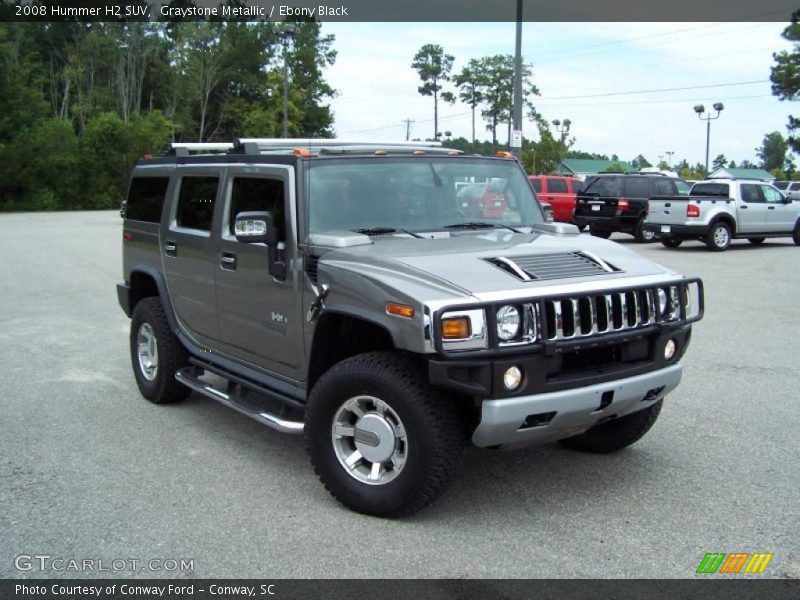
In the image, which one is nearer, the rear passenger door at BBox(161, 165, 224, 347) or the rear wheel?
the rear passenger door at BBox(161, 165, 224, 347)

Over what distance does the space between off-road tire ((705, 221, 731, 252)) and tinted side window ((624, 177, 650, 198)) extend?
2423 millimetres

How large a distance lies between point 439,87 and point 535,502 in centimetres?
6592

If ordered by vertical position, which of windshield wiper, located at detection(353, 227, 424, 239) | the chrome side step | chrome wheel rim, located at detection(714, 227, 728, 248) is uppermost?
windshield wiper, located at detection(353, 227, 424, 239)

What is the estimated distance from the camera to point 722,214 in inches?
775

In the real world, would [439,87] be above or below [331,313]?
above

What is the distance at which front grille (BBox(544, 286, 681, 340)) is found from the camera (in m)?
4.02

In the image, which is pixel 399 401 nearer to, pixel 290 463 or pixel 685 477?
pixel 290 463

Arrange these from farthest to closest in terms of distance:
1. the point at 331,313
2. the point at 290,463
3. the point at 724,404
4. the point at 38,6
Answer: the point at 38,6, the point at 724,404, the point at 290,463, the point at 331,313

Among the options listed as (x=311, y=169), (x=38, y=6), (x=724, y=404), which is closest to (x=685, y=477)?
Answer: (x=724, y=404)

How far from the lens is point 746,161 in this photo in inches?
5925

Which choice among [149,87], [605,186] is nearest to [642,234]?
[605,186]

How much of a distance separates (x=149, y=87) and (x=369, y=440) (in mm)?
74758

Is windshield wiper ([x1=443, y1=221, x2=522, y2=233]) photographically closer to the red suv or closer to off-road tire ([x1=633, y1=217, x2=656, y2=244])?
off-road tire ([x1=633, y1=217, x2=656, y2=244])

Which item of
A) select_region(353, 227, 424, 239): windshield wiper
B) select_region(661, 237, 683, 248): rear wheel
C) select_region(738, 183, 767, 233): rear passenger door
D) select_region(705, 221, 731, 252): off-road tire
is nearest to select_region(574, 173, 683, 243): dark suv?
select_region(661, 237, 683, 248): rear wheel
